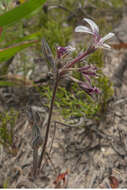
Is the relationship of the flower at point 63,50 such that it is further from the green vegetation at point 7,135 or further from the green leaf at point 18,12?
the green vegetation at point 7,135

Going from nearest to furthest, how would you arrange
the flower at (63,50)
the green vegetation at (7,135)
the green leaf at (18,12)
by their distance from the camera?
the flower at (63,50) → the green leaf at (18,12) → the green vegetation at (7,135)

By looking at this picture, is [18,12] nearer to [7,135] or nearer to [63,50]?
[63,50]

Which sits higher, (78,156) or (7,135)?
(7,135)

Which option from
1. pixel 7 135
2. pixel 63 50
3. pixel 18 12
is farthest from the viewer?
pixel 7 135

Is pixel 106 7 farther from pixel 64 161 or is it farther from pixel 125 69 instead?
pixel 64 161

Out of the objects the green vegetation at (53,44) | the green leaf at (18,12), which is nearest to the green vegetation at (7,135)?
the green vegetation at (53,44)

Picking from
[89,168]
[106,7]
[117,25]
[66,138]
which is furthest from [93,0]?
[89,168]

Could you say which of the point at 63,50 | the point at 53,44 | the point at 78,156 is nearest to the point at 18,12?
the point at 63,50
